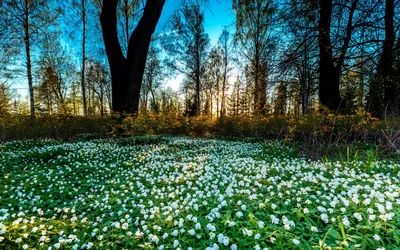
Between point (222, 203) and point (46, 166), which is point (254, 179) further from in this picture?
point (46, 166)

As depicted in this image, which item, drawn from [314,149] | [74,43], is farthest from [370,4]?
[74,43]

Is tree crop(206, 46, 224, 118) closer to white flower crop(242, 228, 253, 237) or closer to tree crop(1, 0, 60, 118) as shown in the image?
tree crop(1, 0, 60, 118)

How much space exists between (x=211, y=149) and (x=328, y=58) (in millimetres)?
4687

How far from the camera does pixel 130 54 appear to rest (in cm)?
845

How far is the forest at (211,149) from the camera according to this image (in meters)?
1.76

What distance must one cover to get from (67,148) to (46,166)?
56.1 inches

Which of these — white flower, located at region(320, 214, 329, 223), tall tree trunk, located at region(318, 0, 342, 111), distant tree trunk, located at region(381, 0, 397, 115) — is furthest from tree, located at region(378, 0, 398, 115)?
white flower, located at region(320, 214, 329, 223)

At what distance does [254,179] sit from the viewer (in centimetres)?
285

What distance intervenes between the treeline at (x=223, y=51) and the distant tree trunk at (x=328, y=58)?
0.03 m

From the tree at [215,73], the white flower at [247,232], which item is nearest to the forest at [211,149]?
the white flower at [247,232]

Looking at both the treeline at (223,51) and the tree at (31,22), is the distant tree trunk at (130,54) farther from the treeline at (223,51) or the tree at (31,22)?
the tree at (31,22)

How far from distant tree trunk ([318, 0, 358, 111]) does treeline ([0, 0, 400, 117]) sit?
0.03 m

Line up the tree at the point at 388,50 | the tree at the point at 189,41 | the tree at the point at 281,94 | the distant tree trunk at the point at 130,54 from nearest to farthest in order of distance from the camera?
the tree at the point at 388,50 → the tree at the point at 281,94 → the distant tree trunk at the point at 130,54 → the tree at the point at 189,41

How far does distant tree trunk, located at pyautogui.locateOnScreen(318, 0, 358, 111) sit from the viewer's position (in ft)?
20.9
